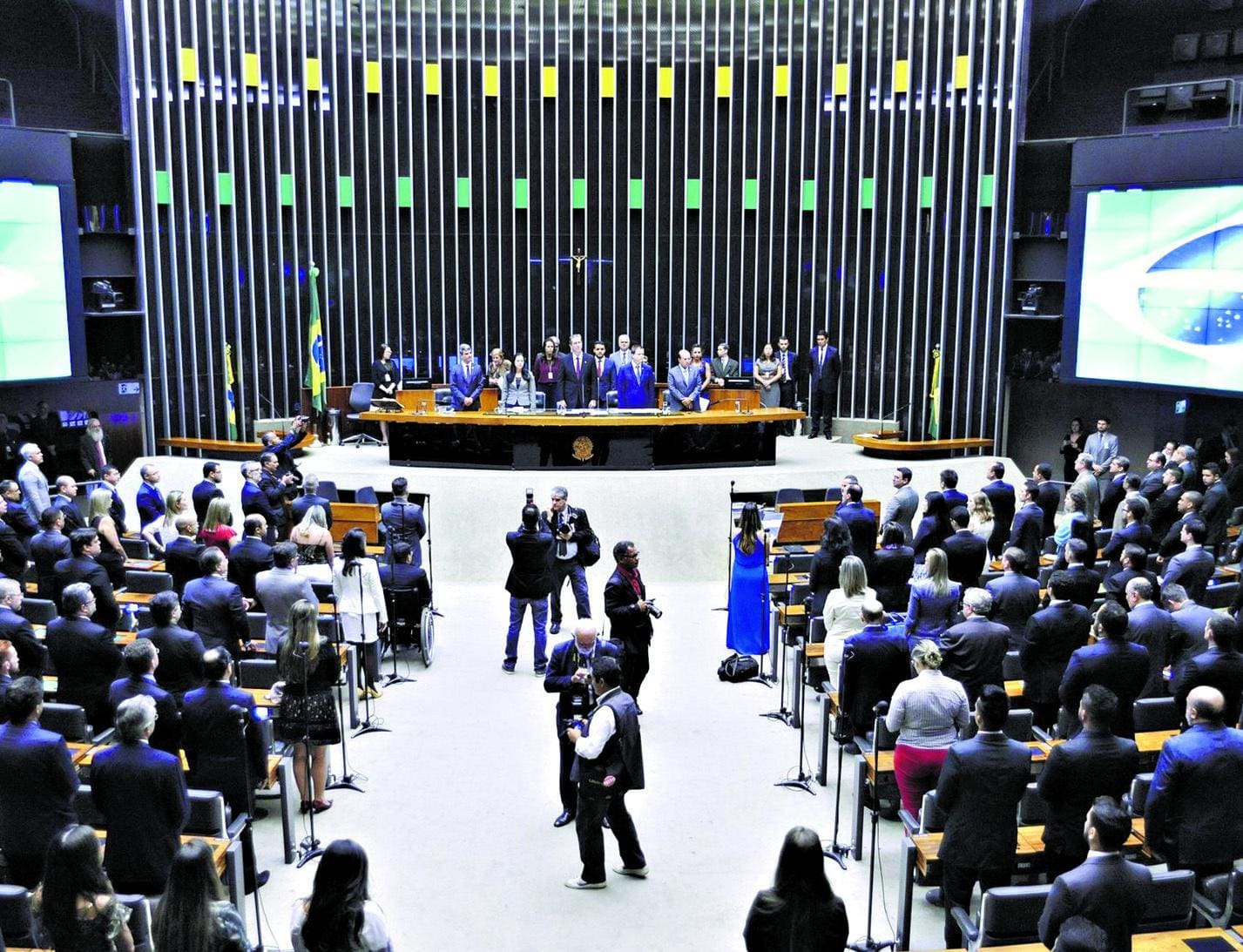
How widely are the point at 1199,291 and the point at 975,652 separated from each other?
8.90 m

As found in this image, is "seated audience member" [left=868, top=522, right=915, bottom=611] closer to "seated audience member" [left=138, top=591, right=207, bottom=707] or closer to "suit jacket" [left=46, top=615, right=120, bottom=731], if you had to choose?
"seated audience member" [left=138, top=591, right=207, bottom=707]

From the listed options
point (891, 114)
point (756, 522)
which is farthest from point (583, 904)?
point (891, 114)

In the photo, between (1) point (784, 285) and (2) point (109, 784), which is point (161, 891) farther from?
(1) point (784, 285)

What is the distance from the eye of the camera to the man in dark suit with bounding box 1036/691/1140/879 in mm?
5281

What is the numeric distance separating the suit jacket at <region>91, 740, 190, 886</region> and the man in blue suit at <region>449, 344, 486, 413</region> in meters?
10.5

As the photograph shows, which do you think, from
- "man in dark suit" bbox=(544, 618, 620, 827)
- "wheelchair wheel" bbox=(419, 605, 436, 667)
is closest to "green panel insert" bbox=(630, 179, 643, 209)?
"wheelchair wheel" bbox=(419, 605, 436, 667)

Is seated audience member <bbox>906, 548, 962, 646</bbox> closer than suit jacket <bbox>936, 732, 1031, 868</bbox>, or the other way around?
suit jacket <bbox>936, 732, 1031, 868</bbox>

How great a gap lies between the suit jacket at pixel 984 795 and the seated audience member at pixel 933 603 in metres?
2.42

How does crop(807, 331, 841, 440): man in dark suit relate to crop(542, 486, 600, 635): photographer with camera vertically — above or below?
above

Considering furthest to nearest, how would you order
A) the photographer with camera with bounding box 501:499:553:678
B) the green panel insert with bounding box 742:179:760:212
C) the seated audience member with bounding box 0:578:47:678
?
the green panel insert with bounding box 742:179:760:212, the photographer with camera with bounding box 501:499:553:678, the seated audience member with bounding box 0:578:47:678

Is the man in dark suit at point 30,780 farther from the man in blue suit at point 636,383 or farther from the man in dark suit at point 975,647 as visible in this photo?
the man in blue suit at point 636,383

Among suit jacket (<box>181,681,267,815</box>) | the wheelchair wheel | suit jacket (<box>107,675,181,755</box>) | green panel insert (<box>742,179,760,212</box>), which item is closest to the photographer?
suit jacket (<box>107,675,181,755</box>)

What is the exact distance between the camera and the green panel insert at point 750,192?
1859 cm

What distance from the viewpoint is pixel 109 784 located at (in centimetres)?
509
